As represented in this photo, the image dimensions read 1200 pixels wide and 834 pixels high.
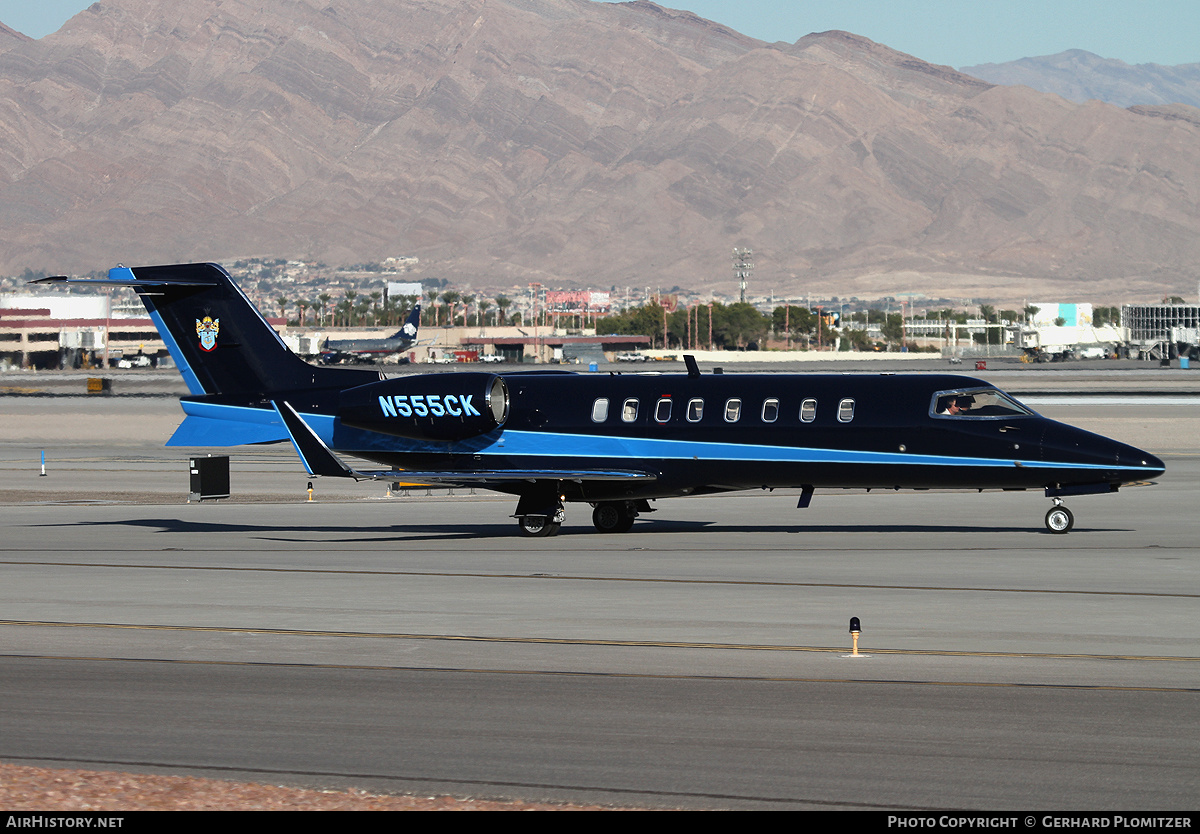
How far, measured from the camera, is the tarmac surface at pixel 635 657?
1189 cm

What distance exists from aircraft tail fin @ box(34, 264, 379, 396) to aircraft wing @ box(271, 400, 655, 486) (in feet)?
8.70

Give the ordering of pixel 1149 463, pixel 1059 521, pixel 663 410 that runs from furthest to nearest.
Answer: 1. pixel 663 410
2. pixel 1059 521
3. pixel 1149 463

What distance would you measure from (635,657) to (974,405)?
14.8 meters

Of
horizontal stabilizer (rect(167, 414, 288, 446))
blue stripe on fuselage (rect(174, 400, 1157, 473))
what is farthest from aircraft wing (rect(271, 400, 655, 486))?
horizontal stabilizer (rect(167, 414, 288, 446))

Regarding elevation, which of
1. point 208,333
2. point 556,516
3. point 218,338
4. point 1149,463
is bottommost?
point 556,516

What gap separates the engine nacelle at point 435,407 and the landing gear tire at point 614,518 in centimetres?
298

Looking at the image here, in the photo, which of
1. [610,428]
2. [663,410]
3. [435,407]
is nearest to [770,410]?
Answer: [663,410]

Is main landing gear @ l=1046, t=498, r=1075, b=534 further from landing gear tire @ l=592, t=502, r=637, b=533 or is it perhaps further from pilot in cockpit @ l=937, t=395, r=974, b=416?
landing gear tire @ l=592, t=502, r=637, b=533

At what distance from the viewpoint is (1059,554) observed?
25.6m

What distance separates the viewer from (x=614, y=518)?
3142 centimetres

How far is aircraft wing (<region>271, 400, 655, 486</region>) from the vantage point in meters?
29.3

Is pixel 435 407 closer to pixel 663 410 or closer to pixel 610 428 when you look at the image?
pixel 610 428

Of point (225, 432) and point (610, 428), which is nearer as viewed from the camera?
point (610, 428)
